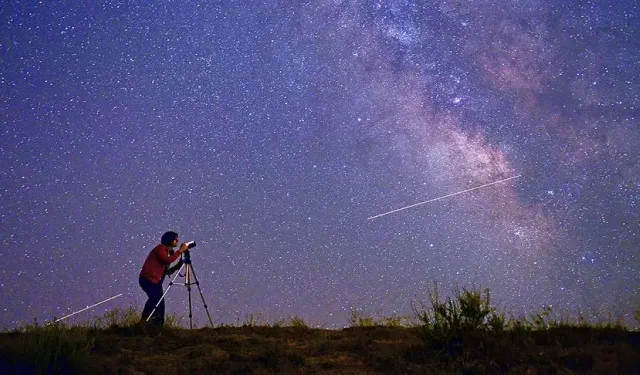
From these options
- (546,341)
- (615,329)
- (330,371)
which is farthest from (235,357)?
(615,329)

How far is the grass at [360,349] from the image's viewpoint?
28.7ft

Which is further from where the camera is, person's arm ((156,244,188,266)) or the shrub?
person's arm ((156,244,188,266))

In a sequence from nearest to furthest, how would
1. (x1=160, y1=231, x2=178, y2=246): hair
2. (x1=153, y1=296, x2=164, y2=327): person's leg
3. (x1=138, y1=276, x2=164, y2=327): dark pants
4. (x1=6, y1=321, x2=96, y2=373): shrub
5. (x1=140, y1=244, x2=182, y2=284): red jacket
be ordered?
1. (x1=6, y1=321, x2=96, y2=373): shrub
2. (x1=153, y1=296, x2=164, y2=327): person's leg
3. (x1=138, y1=276, x2=164, y2=327): dark pants
4. (x1=140, y1=244, x2=182, y2=284): red jacket
5. (x1=160, y1=231, x2=178, y2=246): hair

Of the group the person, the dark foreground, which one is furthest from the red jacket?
the dark foreground

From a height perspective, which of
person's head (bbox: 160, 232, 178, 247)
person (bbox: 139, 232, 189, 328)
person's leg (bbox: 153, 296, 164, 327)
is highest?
person's head (bbox: 160, 232, 178, 247)

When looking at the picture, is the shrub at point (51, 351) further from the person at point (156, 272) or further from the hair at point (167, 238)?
the hair at point (167, 238)

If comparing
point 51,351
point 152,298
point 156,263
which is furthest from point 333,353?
point 156,263

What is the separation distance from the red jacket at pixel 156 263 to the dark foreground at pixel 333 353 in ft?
5.45

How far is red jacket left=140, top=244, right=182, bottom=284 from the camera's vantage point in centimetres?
1254

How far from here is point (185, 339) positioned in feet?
35.6

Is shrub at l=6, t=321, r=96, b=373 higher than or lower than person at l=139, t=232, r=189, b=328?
lower

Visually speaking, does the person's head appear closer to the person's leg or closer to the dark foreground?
the person's leg

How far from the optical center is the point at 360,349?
9.98m

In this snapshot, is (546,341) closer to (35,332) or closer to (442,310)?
(442,310)
